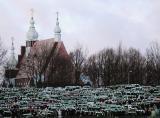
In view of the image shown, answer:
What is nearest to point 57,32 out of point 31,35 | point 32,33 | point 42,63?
point 31,35

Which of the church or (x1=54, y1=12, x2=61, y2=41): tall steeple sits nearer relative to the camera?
the church

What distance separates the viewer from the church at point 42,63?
3388 inches

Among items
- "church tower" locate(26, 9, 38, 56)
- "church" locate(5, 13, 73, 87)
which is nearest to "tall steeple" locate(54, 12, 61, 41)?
"church" locate(5, 13, 73, 87)

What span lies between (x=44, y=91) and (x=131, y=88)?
383 inches

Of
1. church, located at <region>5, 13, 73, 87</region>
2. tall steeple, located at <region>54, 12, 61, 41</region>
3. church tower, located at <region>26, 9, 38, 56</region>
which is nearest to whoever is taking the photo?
church, located at <region>5, 13, 73, 87</region>

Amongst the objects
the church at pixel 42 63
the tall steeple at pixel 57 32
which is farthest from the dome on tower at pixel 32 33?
the tall steeple at pixel 57 32

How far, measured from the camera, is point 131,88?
190 ft

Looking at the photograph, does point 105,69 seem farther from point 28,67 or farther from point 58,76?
point 28,67

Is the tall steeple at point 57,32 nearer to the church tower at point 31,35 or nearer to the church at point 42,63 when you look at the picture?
the church at point 42,63

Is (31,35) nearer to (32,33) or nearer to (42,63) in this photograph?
(32,33)

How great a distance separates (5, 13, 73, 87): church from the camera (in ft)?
282

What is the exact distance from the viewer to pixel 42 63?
94.1 m

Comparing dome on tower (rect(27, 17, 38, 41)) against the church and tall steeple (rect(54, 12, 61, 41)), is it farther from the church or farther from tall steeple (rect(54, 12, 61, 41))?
tall steeple (rect(54, 12, 61, 41))

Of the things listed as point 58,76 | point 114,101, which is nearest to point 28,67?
point 58,76
